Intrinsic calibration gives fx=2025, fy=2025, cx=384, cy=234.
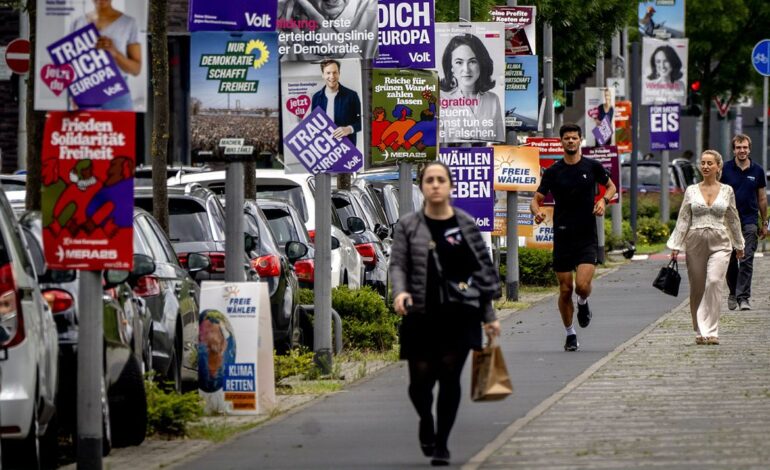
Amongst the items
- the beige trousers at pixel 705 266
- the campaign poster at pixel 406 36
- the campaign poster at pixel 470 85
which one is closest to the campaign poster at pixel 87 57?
the campaign poster at pixel 406 36

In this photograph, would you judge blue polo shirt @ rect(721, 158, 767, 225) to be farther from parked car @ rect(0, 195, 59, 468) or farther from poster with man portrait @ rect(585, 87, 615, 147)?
parked car @ rect(0, 195, 59, 468)

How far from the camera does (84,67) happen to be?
10461 millimetres

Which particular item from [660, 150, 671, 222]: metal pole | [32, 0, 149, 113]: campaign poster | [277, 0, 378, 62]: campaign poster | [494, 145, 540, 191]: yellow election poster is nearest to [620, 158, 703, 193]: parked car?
[660, 150, 671, 222]: metal pole

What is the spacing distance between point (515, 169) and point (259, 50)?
12523mm

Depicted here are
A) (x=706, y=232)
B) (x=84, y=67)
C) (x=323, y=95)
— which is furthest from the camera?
(x=706, y=232)

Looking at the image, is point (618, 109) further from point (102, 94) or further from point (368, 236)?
point (102, 94)

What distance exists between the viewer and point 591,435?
39.7ft

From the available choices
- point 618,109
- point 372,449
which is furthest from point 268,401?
point 618,109

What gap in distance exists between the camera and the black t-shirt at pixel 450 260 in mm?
11062

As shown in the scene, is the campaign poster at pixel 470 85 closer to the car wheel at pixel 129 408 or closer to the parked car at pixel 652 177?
the car wheel at pixel 129 408

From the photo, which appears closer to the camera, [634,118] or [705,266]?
[705,266]

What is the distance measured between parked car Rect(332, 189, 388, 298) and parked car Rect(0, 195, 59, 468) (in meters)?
11.9

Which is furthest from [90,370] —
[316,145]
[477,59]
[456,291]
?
[477,59]

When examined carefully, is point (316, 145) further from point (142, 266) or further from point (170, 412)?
point (170, 412)
